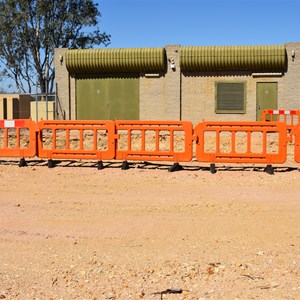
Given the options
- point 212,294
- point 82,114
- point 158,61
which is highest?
Result: point 158,61

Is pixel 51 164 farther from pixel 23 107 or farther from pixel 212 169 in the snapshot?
pixel 23 107

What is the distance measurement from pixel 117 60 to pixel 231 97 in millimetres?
5831

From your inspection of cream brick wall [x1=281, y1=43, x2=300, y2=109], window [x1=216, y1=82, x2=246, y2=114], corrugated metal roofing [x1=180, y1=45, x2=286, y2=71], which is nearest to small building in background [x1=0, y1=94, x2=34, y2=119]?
corrugated metal roofing [x1=180, y1=45, x2=286, y2=71]

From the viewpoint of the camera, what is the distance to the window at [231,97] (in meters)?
25.6

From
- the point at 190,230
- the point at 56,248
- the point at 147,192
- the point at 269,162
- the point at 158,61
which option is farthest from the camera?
the point at 158,61

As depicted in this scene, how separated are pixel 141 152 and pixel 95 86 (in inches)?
605

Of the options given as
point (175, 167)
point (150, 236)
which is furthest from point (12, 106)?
point (150, 236)

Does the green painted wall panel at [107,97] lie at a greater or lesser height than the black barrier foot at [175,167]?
greater

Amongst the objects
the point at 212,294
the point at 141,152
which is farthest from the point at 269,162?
the point at 212,294

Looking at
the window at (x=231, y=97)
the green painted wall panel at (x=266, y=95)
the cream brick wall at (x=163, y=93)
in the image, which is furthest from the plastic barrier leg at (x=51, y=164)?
the green painted wall panel at (x=266, y=95)

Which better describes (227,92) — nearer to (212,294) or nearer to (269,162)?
(269,162)

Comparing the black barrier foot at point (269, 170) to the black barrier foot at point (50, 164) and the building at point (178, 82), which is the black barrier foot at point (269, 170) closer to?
the black barrier foot at point (50, 164)

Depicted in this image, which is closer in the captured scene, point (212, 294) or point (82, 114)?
point (212, 294)

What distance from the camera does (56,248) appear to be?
5699 mm
